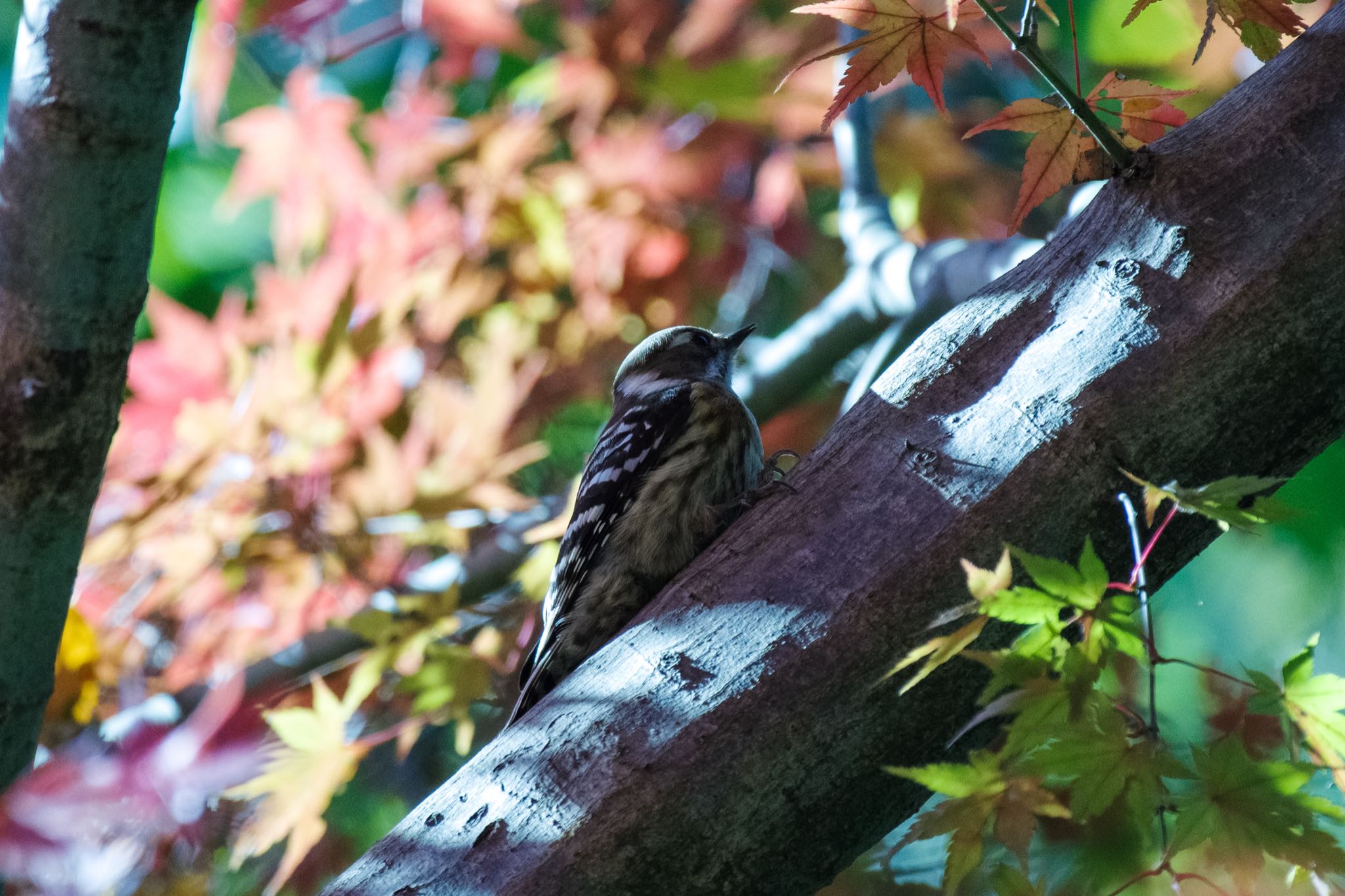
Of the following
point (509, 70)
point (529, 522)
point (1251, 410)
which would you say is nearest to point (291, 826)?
point (529, 522)

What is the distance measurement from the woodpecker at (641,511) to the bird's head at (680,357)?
1.46 ft

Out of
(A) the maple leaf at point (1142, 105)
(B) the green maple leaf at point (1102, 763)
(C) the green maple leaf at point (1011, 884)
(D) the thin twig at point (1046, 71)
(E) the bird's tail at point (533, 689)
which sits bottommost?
(C) the green maple leaf at point (1011, 884)

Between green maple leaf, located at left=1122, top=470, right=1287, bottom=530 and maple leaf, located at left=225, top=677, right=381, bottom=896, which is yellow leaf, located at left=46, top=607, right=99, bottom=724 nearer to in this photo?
maple leaf, located at left=225, top=677, right=381, bottom=896

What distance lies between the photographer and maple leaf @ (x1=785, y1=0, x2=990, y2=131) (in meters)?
1.49

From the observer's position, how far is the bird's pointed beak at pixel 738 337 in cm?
343

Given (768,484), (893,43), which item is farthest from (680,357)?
(893,43)

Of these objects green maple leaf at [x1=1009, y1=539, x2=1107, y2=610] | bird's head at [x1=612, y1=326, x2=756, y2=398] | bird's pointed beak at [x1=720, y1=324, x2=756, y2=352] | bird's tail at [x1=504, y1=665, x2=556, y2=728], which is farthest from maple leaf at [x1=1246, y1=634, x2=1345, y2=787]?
bird's pointed beak at [x1=720, y1=324, x2=756, y2=352]

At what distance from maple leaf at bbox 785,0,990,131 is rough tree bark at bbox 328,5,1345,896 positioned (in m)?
0.32

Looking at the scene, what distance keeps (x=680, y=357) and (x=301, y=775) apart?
161cm

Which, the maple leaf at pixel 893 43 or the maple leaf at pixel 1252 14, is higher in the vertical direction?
the maple leaf at pixel 893 43

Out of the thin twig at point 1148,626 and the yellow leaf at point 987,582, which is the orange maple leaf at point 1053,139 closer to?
the thin twig at point 1148,626

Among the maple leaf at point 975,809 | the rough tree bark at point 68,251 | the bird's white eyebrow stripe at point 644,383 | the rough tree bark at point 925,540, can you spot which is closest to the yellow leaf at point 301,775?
the rough tree bark at point 68,251

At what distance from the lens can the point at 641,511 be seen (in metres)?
2.56

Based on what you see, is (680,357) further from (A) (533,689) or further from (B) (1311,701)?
(B) (1311,701)
